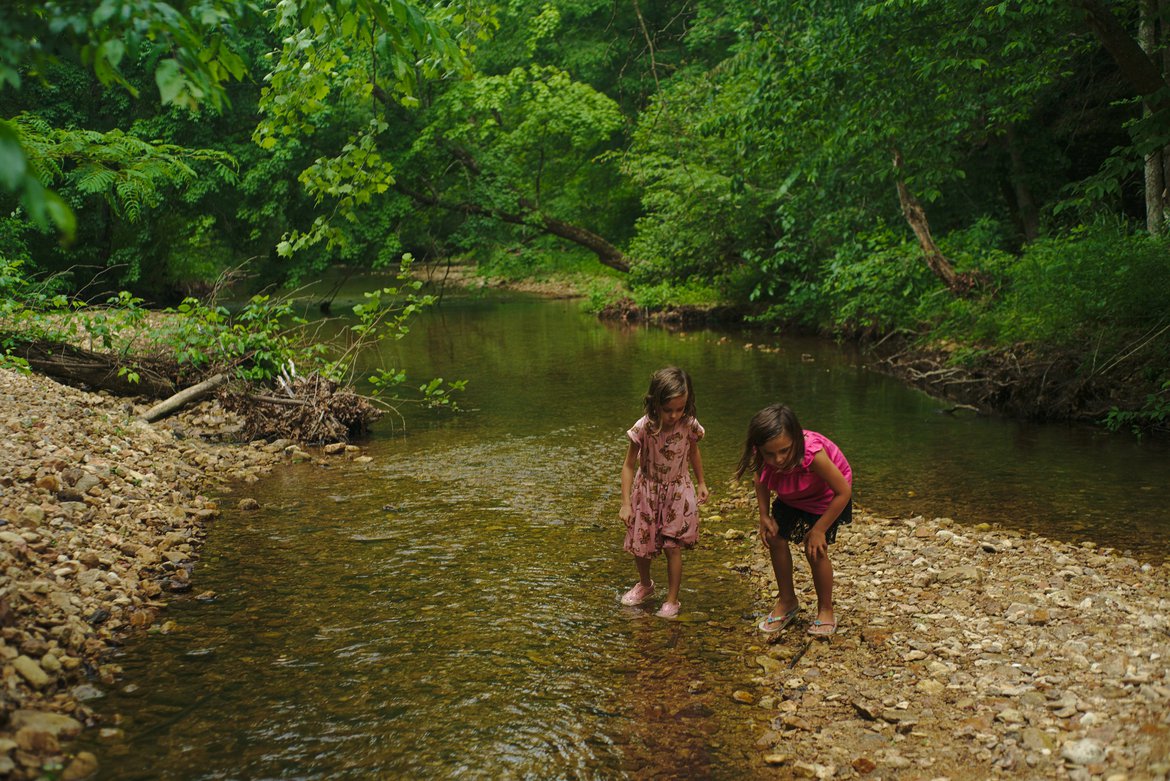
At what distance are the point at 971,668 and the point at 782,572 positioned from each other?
110 centimetres

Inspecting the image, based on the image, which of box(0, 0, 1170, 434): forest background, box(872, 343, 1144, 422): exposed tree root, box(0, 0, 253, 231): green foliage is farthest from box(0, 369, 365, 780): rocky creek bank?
box(872, 343, 1144, 422): exposed tree root

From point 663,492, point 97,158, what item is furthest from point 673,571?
point 97,158

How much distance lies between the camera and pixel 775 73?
42.5 ft

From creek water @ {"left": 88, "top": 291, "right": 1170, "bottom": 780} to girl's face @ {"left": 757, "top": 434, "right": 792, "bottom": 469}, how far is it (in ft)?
3.47

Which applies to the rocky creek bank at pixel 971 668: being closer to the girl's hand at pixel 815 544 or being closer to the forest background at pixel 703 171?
the girl's hand at pixel 815 544

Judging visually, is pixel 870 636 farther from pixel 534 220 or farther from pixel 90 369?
pixel 534 220

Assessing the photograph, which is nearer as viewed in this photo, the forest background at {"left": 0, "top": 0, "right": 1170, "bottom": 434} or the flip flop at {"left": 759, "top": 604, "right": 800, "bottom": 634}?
the flip flop at {"left": 759, "top": 604, "right": 800, "bottom": 634}

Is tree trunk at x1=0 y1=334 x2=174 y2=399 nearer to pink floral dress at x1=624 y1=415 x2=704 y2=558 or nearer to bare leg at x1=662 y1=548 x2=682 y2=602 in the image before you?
pink floral dress at x1=624 y1=415 x2=704 y2=558

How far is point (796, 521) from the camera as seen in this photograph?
5137 millimetres

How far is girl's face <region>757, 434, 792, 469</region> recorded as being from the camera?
4676mm

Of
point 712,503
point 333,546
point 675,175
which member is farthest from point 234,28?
point 675,175

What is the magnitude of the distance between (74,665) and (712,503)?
5.05 meters

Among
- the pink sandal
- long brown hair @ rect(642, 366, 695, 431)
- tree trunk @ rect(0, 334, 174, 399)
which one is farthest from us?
tree trunk @ rect(0, 334, 174, 399)

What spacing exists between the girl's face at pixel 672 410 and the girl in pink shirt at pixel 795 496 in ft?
1.47
